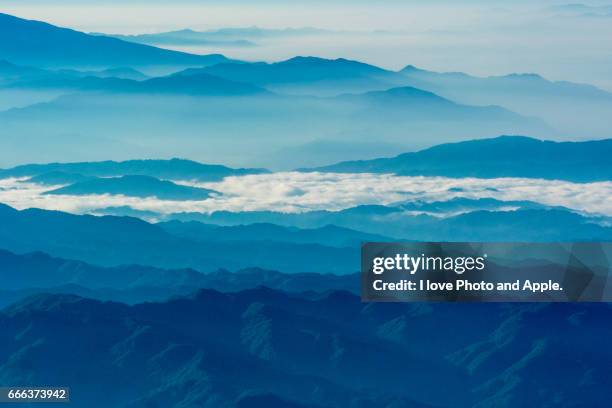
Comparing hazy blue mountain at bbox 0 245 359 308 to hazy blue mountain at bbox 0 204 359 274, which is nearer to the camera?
hazy blue mountain at bbox 0 245 359 308

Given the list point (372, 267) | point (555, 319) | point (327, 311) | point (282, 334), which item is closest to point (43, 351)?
point (282, 334)

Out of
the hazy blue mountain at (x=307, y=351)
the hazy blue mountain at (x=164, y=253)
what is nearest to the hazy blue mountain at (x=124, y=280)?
the hazy blue mountain at (x=307, y=351)

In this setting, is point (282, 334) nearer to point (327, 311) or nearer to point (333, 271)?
point (327, 311)

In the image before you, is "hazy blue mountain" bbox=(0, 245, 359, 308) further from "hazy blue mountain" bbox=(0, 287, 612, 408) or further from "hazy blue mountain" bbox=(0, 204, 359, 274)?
"hazy blue mountain" bbox=(0, 204, 359, 274)

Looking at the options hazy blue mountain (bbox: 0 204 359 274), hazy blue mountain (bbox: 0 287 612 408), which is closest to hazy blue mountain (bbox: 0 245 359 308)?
hazy blue mountain (bbox: 0 287 612 408)

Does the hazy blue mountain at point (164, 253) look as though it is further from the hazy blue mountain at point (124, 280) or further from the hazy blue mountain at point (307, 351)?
the hazy blue mountain at point (307, 351)

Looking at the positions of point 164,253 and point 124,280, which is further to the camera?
point 164,253

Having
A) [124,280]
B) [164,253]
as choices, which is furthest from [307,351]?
[164,253]

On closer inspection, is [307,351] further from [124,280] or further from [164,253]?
[164,253]
